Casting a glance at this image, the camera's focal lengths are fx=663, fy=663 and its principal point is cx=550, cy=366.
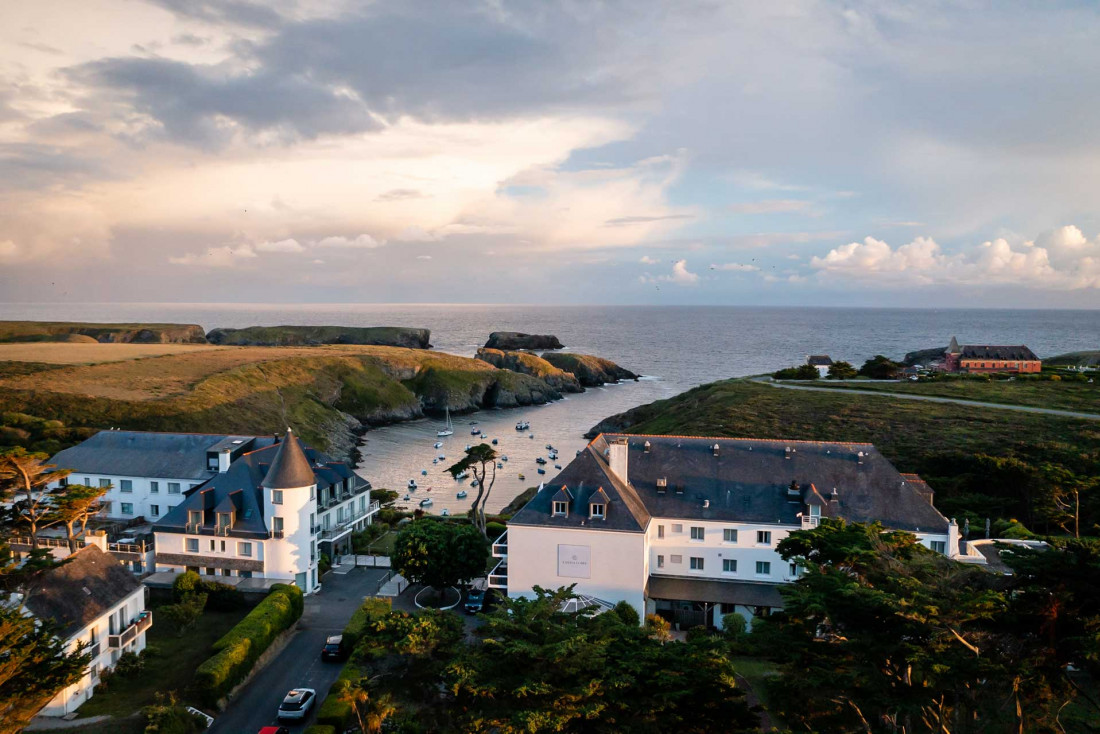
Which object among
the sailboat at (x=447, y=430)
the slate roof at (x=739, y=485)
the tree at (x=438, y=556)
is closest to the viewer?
the slate roof at (x=739, y=485)

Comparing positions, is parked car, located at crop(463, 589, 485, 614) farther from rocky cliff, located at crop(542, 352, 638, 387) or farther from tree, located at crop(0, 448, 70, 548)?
rocky cliff, located at crop(542, 352, 638, 387)

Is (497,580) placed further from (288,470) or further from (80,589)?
(80,589)

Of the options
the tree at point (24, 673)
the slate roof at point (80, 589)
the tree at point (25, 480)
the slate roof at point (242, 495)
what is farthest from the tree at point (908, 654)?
the tree at point (25, 480)

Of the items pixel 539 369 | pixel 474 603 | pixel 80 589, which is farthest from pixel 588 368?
pixel 80 589

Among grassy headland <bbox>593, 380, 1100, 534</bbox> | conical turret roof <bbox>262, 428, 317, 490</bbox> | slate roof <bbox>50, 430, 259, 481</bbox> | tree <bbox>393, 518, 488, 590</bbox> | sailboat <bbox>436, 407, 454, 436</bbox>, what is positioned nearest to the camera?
tree <bbox>393, 518, 488, 590</bbox>

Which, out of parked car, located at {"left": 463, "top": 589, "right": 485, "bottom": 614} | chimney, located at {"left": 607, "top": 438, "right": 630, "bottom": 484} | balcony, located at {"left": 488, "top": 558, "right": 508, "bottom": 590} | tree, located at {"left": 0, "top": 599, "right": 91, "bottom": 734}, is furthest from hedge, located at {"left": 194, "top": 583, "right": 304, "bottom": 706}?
chimney, located at {"left": 607, "top": 438, "right": 630, "bottom": 484}

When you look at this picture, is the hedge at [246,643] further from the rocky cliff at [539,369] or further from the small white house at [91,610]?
the rocky cliff at [539,369]
